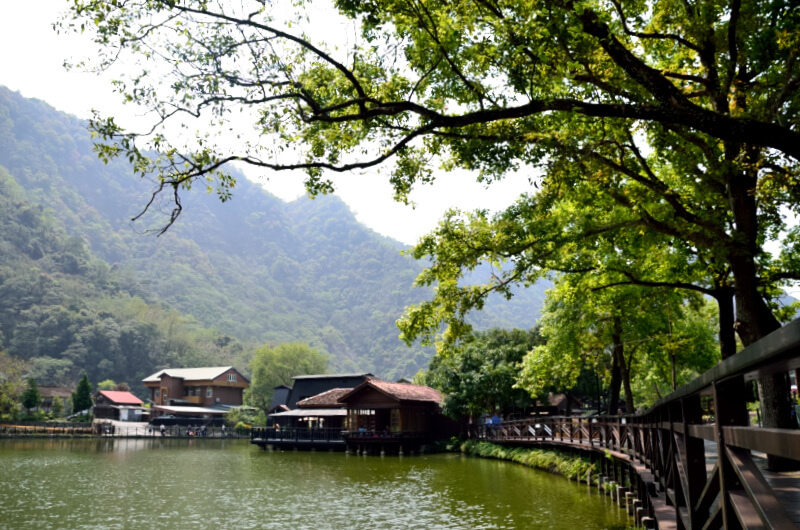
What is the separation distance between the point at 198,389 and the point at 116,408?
9812 mm

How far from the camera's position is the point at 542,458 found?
27.7 meters

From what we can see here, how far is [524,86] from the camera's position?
27.4 feet

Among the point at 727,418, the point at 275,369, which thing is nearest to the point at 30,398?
the point at 275,369

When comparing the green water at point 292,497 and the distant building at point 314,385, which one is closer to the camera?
the green water at point 292,497

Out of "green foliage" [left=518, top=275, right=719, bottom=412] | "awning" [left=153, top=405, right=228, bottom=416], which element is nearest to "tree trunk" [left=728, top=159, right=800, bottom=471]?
"green foliage" [left=518, top=275, right=719, bottom=412]

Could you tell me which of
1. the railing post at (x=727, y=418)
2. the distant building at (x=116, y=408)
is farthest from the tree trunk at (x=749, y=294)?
the distant building at (x=116, y=408)

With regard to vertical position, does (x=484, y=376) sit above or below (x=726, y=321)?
below

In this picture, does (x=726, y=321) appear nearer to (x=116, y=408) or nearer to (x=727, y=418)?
(x=727, y=418)

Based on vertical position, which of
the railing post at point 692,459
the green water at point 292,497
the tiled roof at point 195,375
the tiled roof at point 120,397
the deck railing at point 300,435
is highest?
the tiled roof at point 195,375

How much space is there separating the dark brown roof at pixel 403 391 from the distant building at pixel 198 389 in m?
37.3

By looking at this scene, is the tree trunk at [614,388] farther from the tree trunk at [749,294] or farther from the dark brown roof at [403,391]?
the dark brown roof at [403,391]

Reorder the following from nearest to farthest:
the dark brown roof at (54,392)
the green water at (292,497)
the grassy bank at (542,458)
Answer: the green water at (292,497) < the grassy bank at (542,458) < the dark brown roof at (54,392)

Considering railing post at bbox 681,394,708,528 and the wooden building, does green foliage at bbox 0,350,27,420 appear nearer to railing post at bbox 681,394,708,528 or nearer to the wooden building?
the wooden building

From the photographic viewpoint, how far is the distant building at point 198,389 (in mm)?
78375
